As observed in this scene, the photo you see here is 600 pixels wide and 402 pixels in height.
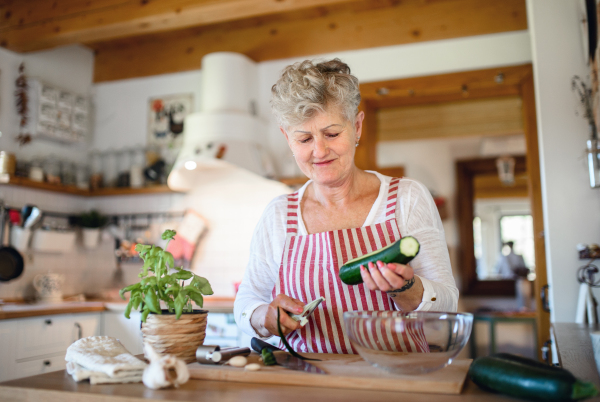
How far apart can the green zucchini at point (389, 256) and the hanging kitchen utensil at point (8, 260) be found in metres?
3.19

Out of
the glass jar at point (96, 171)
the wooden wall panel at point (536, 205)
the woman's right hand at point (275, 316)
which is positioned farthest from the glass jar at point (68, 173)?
the wooden wall panel at point (536, 205)

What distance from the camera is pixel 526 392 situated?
79 centimetres

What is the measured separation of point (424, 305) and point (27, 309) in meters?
2.61

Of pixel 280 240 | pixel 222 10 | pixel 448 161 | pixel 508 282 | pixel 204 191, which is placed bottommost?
pixel 508 282

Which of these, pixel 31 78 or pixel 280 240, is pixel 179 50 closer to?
pixel 31 78

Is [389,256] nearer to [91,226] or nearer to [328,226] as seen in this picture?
[328,226]

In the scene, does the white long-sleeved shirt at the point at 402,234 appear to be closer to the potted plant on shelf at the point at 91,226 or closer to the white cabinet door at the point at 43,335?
the white cabinet door at the point at 43,335

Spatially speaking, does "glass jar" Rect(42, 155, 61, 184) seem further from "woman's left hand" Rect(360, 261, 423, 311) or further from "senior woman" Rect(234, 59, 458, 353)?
"woman's left hand" Rect(360, 261, 423, 311)

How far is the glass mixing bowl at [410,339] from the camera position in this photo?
91 cm

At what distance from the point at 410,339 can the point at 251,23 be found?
3.76 m

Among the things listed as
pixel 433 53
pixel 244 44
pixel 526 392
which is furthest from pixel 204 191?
pixel 526 392

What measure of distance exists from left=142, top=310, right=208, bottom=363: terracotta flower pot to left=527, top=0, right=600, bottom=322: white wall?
7.81 feet

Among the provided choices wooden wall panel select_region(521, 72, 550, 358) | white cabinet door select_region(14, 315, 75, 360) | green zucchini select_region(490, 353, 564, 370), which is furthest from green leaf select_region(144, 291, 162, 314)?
wooden wall panel select_region(521, 72, 550, 358)

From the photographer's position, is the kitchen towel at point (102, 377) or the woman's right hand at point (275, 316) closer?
the kitchen towel at point (102, 377)
